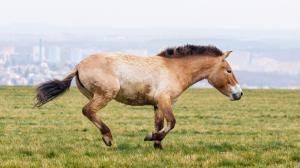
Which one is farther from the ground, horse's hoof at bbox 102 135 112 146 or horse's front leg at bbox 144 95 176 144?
horse's front leg at bbox 144 95 176 144

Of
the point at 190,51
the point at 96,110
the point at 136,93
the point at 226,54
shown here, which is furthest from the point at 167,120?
the point at 226,54

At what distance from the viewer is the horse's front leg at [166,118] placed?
11859mm

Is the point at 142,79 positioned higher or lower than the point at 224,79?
higher

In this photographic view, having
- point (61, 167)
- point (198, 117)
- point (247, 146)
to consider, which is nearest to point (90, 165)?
point (61, 167)

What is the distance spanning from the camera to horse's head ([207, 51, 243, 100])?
43.1 feet

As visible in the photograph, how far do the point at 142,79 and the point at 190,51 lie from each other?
60.7 inches

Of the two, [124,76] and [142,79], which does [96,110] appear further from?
[142,79]

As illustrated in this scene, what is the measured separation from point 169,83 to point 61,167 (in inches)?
147

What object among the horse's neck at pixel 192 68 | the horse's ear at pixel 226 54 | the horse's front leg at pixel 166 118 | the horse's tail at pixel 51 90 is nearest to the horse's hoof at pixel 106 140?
the horse's front leg at pixel 166 118

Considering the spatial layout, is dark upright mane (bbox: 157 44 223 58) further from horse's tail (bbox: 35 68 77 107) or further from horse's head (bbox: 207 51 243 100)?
horse's tail (bbox: 35 68 77 107)

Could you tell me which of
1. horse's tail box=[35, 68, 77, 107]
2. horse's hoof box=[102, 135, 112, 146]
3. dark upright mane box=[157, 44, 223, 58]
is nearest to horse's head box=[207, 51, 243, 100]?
dark upright mane box=[157, 44, 223, 58]

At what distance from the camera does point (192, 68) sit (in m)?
12.9

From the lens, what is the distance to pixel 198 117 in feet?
88.2

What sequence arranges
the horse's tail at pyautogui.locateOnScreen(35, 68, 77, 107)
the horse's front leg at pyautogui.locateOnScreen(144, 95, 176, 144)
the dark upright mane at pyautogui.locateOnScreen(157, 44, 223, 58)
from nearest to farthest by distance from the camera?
the horse's front leg at pyautogui.locateOnScreen(144, 95, 176, 144), the horse's tail at pyautogui.locateOnScreen(35, 68, 77, 107), the dark upright mane at pyautogui.locateOnScreen(157, 44, 223, 58)
